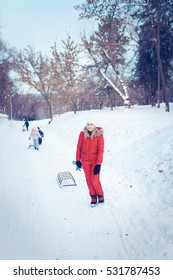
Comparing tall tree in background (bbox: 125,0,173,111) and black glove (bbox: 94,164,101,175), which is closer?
black glove (bbox: 94,164,101,175)

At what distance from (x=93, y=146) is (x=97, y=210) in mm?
1436

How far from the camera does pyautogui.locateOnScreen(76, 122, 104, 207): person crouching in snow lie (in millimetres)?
4859

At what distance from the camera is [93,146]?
16.0 feet

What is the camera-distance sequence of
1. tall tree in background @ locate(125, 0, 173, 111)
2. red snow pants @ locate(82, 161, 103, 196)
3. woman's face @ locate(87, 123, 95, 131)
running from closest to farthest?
woman's face @ locate(87, 123, 95, 131) < red snow pants @ locate(82, 161, 103, 196) < tall tree in background @ locate(125, 0, 173, 111)

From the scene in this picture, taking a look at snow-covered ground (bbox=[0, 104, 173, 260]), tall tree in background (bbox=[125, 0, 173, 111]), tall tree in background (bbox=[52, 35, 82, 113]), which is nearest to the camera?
snow-covered ground (bbox=[0, 104, 173, 260])

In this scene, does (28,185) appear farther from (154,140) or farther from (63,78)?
(63,78)

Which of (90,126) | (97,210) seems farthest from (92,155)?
(97,210)

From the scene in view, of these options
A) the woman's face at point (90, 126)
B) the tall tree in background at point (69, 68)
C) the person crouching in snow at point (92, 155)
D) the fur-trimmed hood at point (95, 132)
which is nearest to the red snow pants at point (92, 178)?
the person crouching in snow at point (92, 155)

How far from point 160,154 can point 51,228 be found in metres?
4.30

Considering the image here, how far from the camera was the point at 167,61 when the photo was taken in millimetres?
18953

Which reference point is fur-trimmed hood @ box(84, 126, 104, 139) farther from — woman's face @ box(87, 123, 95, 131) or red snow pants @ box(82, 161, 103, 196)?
red snow pants @ box(82, 161, 103, 196)

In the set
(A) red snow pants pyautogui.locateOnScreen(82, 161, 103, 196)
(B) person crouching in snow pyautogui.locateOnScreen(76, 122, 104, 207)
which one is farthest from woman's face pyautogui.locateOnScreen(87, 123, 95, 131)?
(A) red snow pants pyautogui.locateOnScreen(82, 161, 103, 196)

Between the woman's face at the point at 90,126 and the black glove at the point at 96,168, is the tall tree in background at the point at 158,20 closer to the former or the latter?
the woman's face at the point at 90,126

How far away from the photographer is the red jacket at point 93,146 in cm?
486
